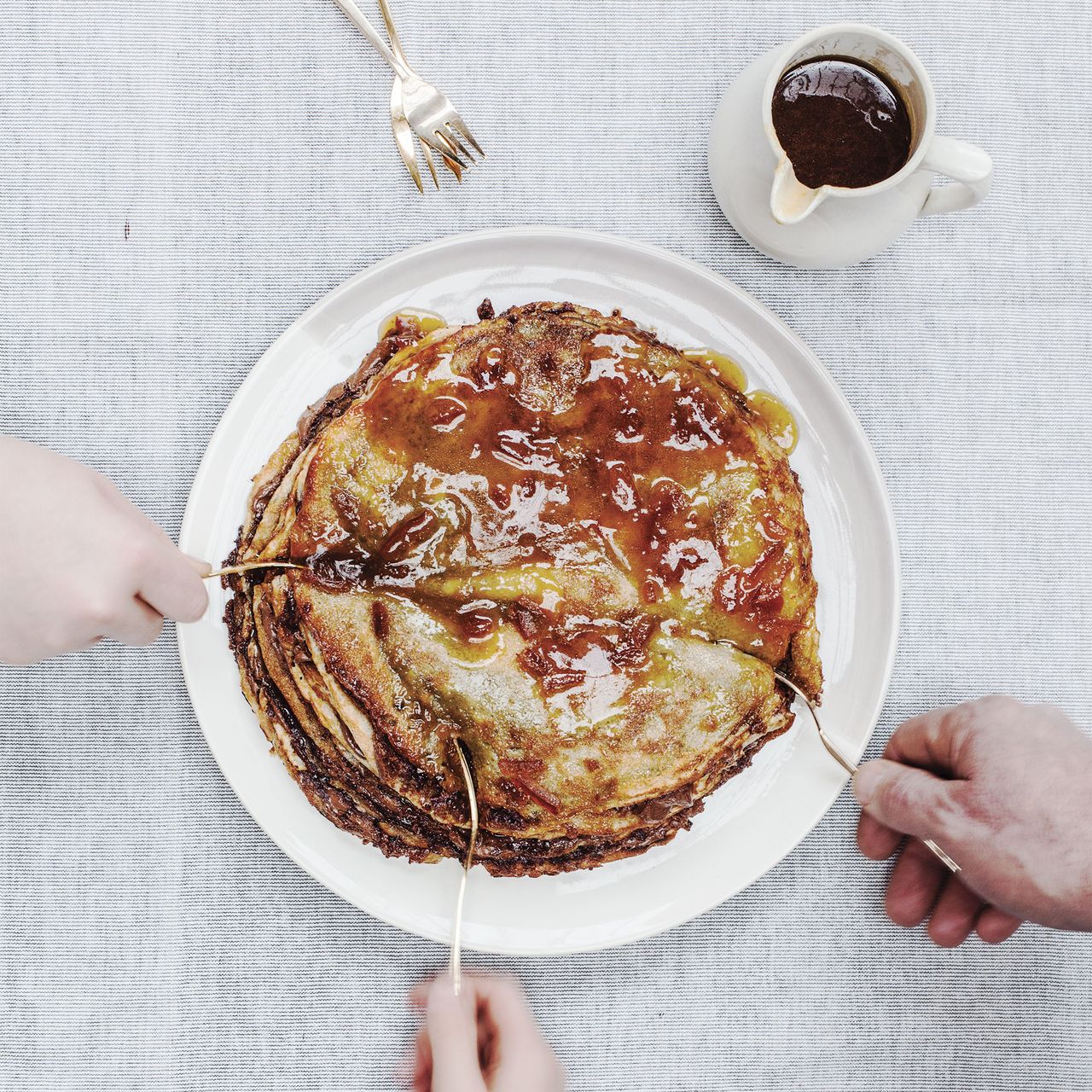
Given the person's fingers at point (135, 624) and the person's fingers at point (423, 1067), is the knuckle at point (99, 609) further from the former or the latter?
the person's fingers at point (423, 1067)

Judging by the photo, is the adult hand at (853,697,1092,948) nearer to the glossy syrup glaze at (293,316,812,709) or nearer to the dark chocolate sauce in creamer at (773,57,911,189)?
the glossy syrup glaze at (293,316,812,709)

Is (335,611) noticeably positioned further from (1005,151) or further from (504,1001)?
(1005,151)

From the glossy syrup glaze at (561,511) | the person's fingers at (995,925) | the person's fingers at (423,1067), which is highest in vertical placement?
the glossy syrup glaze at (561,511)

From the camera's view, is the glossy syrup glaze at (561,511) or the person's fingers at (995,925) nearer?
the glossy syrup glaze at (561,511)

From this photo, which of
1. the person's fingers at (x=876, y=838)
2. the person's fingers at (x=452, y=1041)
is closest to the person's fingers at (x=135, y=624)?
the person's fingers at (x=452, y=1041)

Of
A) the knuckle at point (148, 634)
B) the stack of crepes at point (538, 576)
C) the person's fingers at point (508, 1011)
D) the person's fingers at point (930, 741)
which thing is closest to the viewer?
the stack of crepes at point (538, 576)

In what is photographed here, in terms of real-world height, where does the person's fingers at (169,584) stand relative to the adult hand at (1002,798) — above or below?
above

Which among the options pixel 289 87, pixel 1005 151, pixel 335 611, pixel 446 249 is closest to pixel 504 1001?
pixel 335 611

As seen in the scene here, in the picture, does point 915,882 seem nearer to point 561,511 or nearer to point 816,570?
point 816,570
